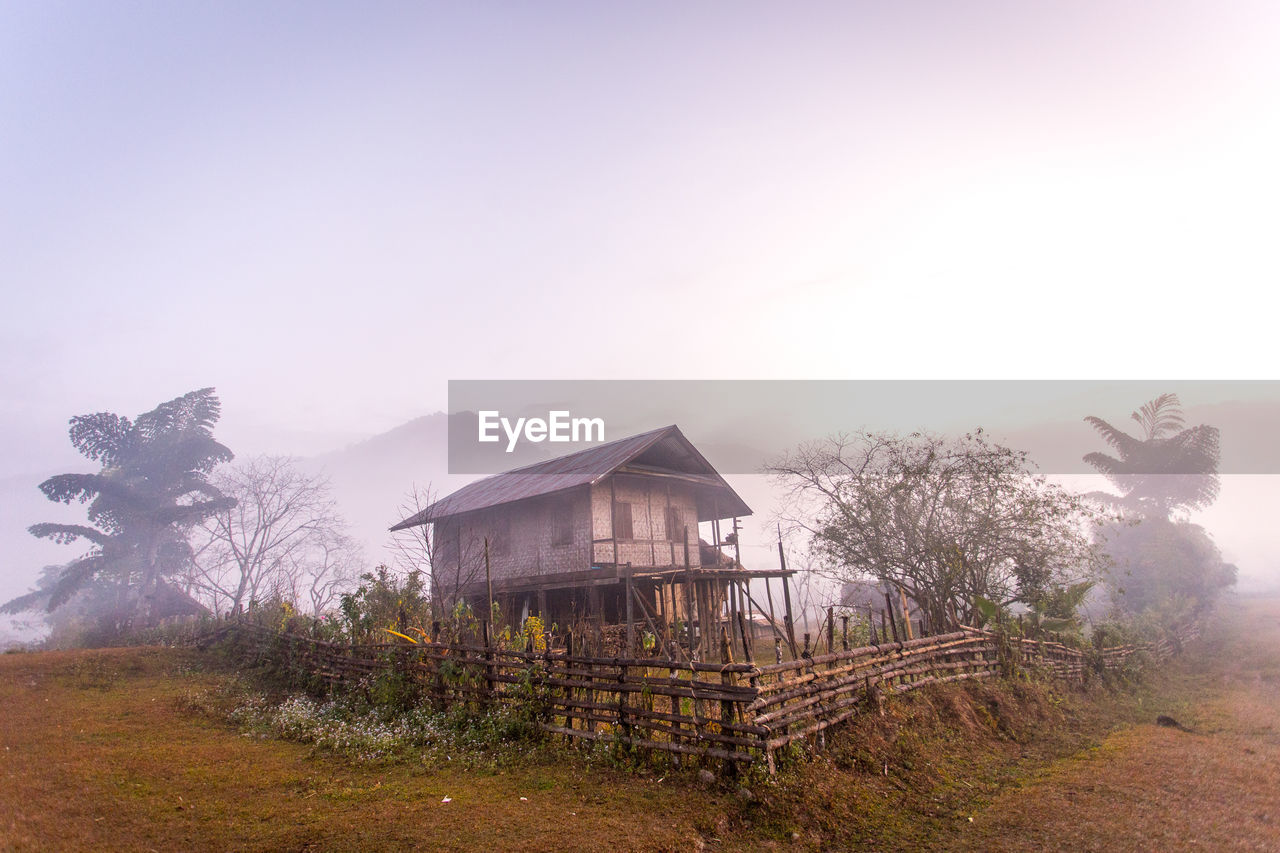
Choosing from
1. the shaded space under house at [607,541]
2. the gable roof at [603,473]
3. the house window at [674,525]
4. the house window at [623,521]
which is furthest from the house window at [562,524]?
the house window at [674,525]

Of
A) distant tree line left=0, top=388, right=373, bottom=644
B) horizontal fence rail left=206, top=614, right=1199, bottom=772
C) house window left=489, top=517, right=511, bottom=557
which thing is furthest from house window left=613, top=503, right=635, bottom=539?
distant tree line left=0, top=388, right=373, bottom=644

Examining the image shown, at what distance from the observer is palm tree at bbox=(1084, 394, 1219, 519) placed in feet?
112

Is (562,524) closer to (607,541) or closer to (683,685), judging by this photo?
(607,541)

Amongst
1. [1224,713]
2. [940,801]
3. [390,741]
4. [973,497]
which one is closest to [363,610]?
[390,741]

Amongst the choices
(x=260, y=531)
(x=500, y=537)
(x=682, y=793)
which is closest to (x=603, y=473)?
(x=500, y=537)

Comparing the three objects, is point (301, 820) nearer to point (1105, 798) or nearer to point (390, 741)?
point (390, 741)

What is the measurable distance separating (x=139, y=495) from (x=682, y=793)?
4176cm

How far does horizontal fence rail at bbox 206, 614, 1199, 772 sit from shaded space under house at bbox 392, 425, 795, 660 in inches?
273

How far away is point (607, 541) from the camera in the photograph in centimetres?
1995

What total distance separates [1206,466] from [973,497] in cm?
2596

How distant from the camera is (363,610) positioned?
47.1ft

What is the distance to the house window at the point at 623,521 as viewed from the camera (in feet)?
69.5

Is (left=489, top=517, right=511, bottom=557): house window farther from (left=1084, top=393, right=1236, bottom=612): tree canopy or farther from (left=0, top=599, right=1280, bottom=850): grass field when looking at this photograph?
(left=1084, top=393, right=1236, bottom=612): tree canopy

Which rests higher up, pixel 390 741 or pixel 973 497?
pixel 973 497
